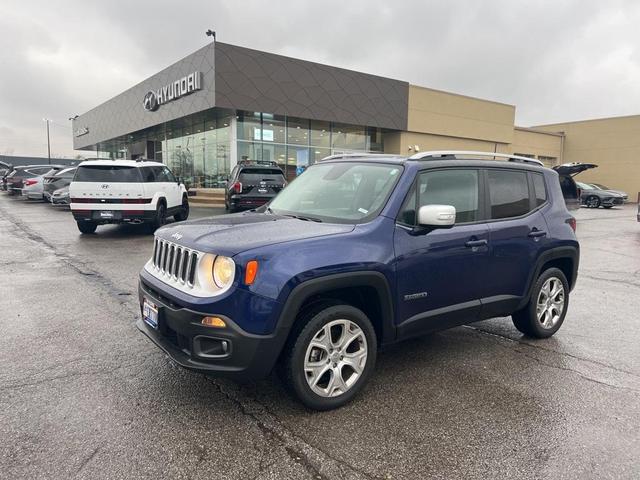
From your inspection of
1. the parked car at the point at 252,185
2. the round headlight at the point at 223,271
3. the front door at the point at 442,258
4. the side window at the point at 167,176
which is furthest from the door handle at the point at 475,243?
the parked car at the point at 252,185

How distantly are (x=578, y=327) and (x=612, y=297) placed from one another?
6.12 ft

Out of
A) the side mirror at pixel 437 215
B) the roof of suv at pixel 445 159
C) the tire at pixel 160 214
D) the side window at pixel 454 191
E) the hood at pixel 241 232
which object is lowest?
the tire at pixel 160 214

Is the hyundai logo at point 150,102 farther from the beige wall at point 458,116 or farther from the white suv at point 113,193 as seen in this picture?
the white suv at point 113,193

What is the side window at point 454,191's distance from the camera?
12.6 feet

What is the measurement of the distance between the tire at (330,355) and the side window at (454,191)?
1160mm

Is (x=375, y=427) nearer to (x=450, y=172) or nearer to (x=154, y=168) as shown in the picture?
(x=450, y=172)

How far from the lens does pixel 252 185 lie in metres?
14.9

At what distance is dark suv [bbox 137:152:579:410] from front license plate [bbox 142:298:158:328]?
0.01 m

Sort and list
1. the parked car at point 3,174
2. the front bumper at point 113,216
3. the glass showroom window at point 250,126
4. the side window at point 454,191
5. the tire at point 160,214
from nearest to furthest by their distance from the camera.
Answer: the side window at point 454,191
the front bumper at point 113,216
the tire at point 160,214
the glass showroom window at point 250,126
the parked car at point 3,174

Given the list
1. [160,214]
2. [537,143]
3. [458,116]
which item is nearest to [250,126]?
[160,214]

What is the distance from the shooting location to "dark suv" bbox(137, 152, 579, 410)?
9.53ft

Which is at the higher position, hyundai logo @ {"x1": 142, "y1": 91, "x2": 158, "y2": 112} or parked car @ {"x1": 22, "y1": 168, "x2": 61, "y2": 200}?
hyundai logo @ {"x1": 142, "y1": 91, "x2": 158, "y2": 112}

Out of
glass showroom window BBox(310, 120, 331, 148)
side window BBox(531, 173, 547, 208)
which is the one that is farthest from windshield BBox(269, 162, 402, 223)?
glass showroom window BBox(310, 120, 331, 148)

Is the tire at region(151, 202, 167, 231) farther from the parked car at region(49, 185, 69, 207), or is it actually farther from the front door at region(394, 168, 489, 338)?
the front door at region(394, 168, 489, 338)
